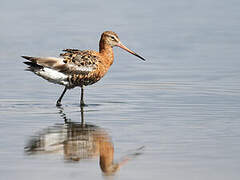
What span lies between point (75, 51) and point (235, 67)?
3639 mm

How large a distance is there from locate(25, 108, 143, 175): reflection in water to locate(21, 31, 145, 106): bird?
1907 mm

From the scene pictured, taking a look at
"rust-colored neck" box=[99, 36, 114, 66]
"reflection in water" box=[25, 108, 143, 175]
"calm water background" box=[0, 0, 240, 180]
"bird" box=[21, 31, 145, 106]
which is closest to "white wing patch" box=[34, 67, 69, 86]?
"bird" box=[21, 31, 145, 106]

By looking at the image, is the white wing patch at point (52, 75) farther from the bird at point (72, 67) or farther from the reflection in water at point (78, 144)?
the reflection in water at point (78, 144)

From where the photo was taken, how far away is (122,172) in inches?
300

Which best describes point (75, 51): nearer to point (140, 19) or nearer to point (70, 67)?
point (70, 67)

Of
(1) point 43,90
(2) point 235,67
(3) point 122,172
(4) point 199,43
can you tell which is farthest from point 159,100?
(4) point 199,43

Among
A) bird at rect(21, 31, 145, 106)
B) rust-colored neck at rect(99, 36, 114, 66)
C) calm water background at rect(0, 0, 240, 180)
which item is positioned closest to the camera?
calm water background at rect(0, 0, 240, 180)

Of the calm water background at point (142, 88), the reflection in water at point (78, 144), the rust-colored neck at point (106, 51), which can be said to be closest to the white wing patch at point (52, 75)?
the calm water background at point (142, 88)

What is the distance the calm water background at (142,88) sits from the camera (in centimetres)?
797

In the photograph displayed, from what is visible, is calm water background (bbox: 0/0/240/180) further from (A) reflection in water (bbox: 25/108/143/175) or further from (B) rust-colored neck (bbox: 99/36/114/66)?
(B) rust-colored neck (bbox: 99/36/114/66)

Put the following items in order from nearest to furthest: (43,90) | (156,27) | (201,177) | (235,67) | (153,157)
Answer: (201,177), (153,157), (43,90), (235,67), (156,27)

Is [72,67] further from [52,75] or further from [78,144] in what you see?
[78,144]

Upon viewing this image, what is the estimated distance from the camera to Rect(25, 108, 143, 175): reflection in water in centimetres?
815

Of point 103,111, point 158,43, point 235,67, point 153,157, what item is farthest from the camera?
point 158,43
